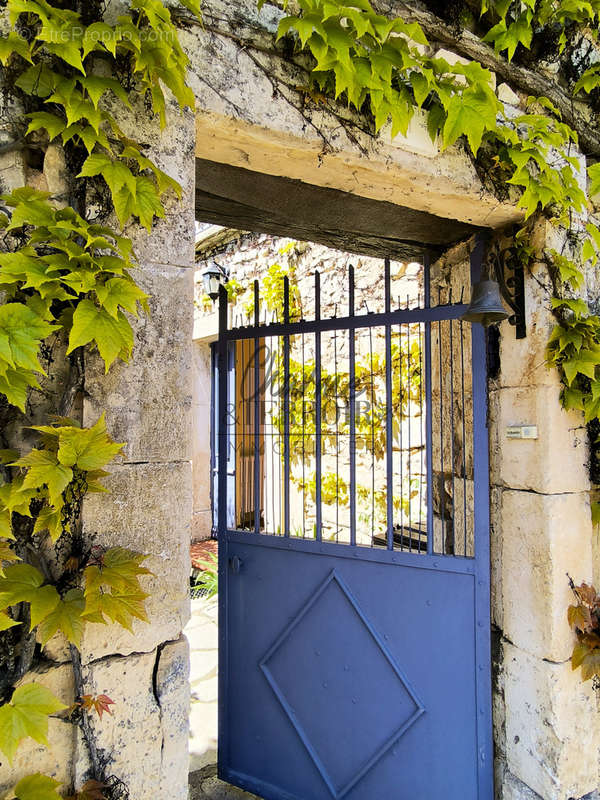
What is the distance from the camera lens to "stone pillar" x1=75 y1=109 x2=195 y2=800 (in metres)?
1.13

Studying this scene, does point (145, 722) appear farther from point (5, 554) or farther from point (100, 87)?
point (100, 87)

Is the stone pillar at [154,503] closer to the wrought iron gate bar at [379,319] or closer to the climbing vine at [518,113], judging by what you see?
the climbing vine at [518,113]

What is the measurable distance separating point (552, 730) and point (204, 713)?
2.02 metres

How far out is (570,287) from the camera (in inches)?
75.6

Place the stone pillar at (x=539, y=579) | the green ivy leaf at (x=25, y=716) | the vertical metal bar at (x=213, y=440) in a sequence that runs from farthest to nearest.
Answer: the vertical metal bar at (x=213, y=440) → the stone pillar at (x=539, y=579) → the green ivy leaf at (x=25, y=716)

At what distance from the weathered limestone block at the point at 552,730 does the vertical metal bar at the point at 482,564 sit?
0.33 ft

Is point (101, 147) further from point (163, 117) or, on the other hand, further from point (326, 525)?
point (326, 525)

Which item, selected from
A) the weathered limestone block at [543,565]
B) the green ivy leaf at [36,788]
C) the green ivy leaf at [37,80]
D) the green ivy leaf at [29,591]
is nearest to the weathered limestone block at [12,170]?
the green ivy leaf at [37,80]

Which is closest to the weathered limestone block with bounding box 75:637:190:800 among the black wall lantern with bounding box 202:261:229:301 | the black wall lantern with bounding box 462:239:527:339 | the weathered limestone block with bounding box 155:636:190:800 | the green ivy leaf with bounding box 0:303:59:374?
the weathered limestone block with bounding box 155:636:190:800

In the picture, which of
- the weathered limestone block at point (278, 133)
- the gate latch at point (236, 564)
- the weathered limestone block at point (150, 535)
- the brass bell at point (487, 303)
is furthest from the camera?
the gate latch at point (236, 564)

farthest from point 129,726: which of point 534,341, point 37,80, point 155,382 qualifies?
point 534,341

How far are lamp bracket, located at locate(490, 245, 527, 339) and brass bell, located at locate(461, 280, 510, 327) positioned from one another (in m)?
0.30

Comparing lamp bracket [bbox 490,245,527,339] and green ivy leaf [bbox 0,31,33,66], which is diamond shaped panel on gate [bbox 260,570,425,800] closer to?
lamp bracket [bbox 490,245,527,339]

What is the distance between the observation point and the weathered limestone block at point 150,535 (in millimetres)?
1127
